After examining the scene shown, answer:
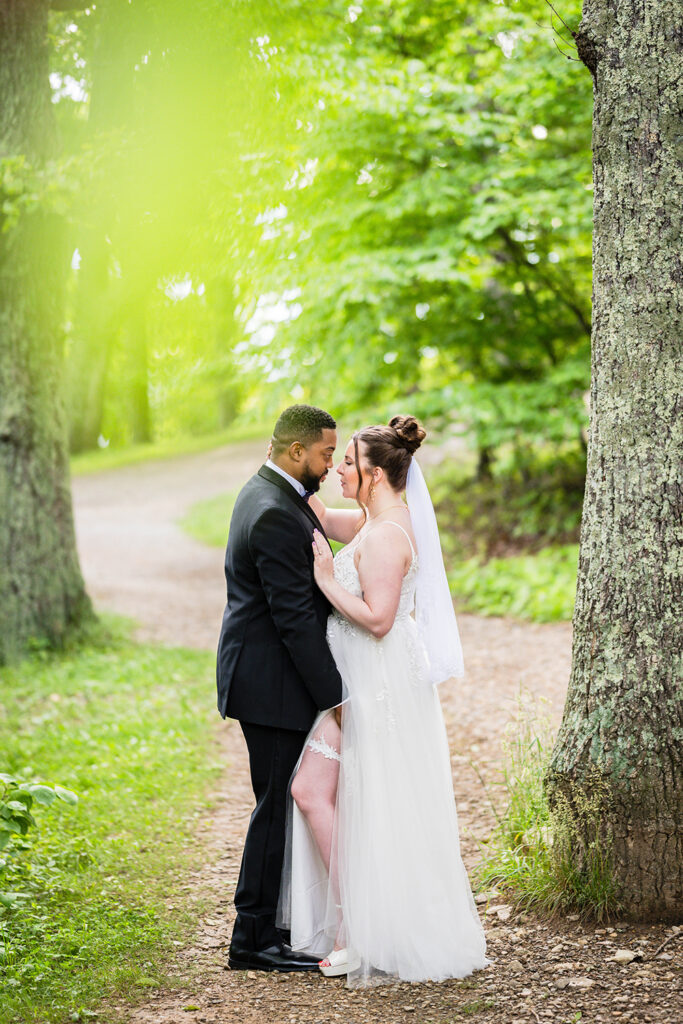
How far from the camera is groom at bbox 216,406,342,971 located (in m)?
3.70

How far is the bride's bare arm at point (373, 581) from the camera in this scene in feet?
12.4

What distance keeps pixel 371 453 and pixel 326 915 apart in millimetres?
1905

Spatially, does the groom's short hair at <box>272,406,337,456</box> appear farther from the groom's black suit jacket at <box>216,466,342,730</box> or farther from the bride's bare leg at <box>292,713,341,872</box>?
the bride's bare leg at <box>292,713,341,872</box>

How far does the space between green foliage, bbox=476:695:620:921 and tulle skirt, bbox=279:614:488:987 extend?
42cm

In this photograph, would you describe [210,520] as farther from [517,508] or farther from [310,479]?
[310,479]

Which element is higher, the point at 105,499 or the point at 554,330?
the point at 554,330

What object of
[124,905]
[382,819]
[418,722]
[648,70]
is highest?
[648,70]

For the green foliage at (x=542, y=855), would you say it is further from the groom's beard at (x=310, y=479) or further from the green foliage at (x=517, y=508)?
the green foliage at (x=517, y=508)

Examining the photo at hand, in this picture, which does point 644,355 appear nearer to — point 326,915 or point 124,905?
point 326,915

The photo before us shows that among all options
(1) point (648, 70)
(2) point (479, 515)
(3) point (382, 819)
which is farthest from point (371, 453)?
(2) point (479, 515)

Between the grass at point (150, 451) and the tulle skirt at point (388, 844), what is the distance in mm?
27275

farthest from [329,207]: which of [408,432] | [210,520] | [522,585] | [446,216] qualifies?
[210,520]

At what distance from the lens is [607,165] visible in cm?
380

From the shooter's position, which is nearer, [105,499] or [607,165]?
[607,165]
